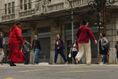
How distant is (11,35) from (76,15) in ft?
67.7

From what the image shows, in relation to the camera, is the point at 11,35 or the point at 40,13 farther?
the point at 40,13

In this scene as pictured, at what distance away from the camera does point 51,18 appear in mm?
43219

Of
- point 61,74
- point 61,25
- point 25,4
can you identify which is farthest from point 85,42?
point 25,4

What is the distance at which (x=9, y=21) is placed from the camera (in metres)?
48.8

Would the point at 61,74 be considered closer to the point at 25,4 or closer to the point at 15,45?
the point at 15,45

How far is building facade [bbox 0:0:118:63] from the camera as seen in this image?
37500 mm

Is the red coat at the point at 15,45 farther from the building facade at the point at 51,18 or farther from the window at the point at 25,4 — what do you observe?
the window at the point at 25,4

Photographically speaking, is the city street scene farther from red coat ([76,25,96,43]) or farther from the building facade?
red coat ([76,25,96,43])

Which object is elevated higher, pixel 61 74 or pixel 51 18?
pixel 51 18

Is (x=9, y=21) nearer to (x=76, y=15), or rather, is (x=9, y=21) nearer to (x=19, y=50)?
(x=76, y=15)

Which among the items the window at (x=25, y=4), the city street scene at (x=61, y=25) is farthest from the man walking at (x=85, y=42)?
the window at (x=25, y=4)

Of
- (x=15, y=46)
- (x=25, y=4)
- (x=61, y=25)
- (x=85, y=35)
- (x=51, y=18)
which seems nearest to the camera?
(x=15, y=46)

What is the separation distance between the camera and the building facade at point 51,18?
37.5 metres

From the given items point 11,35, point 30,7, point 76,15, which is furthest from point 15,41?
point 30,7
